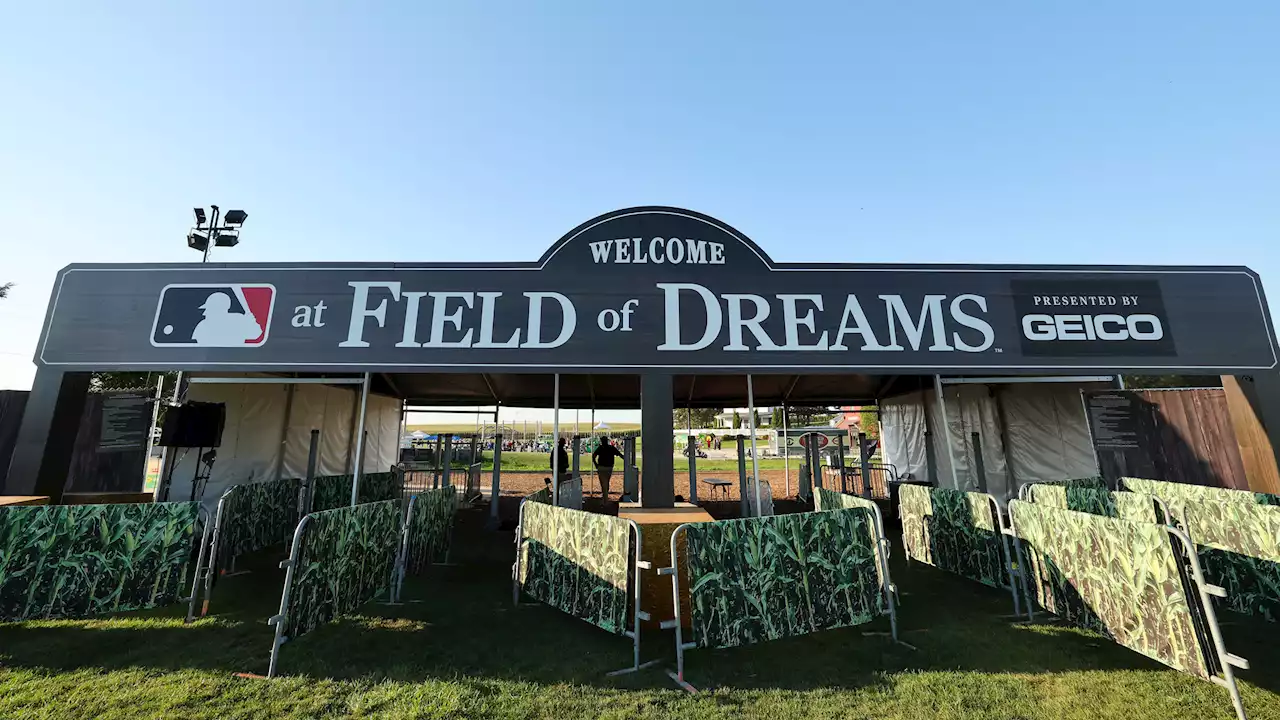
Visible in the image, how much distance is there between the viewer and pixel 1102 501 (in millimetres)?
6211

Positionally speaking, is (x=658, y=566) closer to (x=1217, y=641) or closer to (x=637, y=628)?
(x=637, y=628)

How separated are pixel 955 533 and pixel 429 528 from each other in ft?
23.7

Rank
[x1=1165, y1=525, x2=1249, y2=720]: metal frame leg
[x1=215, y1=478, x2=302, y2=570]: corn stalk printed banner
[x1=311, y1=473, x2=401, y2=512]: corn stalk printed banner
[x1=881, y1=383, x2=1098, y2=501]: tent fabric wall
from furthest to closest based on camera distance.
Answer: [x1=881, y1=383, x2=1098, y2=501]: tent fabric wall
[x1=311, y1=473, x2=401, y2=512]: corn stalk printed banner
[x1=215, y1=478, x2=302, y2=570]: corn stalk printed banner
[x1=1165, y1=525, x2=1249, y2=720]: metal frame leg

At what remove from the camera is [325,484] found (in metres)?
8.43

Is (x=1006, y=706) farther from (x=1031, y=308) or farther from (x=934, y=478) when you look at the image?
(x=934, y=478)

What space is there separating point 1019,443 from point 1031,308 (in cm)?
481

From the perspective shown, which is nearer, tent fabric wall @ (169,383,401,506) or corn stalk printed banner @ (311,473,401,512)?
corn stalk printed banner @ (311,473,401,512)

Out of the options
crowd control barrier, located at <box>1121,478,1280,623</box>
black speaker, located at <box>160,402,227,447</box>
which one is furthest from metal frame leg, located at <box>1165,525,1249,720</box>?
black speaker, located at <box>160,402,227,447</box>

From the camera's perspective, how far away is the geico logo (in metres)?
7.56

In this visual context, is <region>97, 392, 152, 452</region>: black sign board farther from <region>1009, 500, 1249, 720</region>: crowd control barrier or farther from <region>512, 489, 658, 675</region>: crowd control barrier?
<region>1009, 500, 1249, 720</region>: crowd control barrier

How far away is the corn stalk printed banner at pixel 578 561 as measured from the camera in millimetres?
4496

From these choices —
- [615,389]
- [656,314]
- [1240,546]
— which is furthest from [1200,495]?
[615,389]

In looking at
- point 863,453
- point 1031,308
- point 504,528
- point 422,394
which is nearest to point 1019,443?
point 863,453

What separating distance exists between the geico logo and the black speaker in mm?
13520
